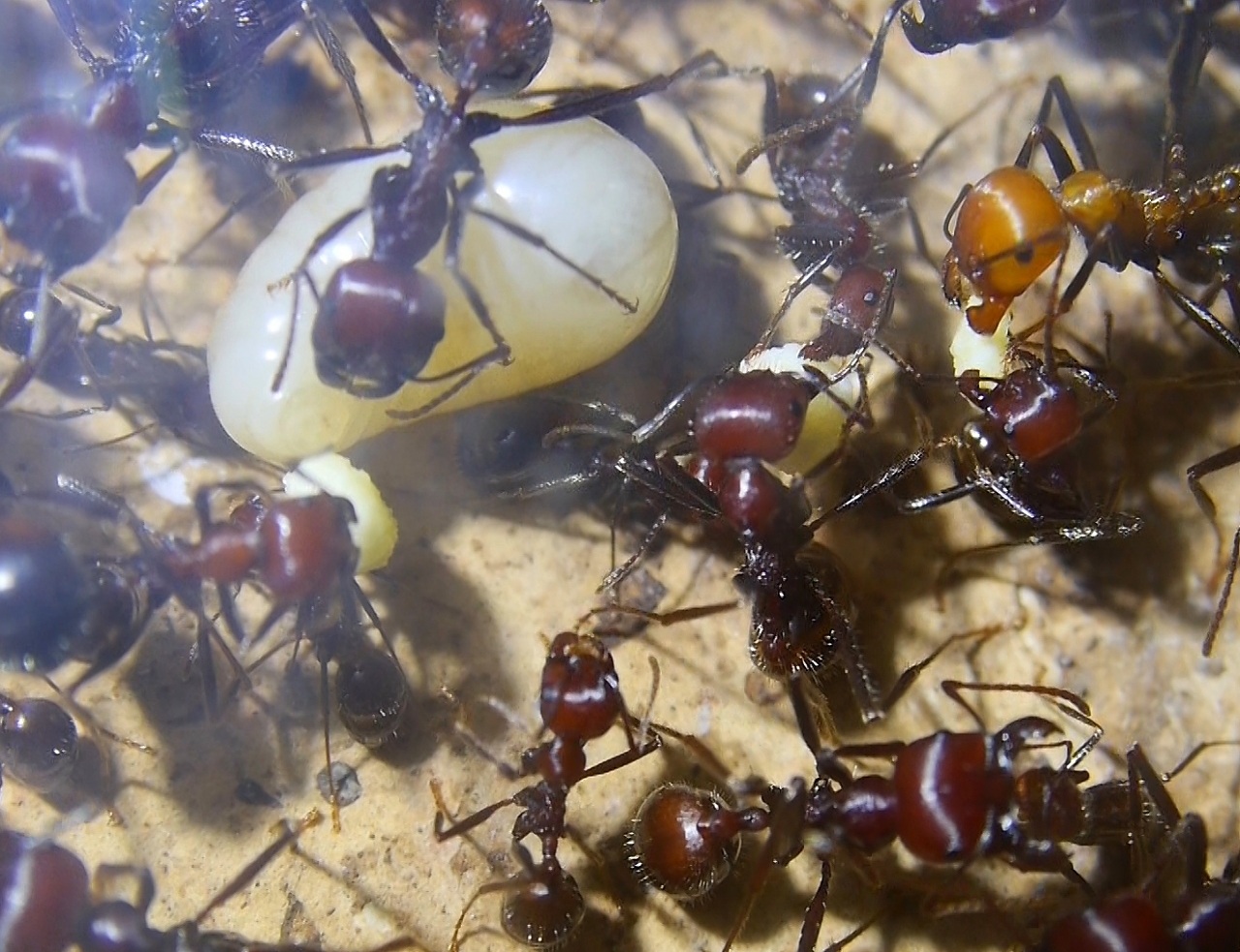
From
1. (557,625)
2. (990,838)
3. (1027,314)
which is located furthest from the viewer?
(1027,314)

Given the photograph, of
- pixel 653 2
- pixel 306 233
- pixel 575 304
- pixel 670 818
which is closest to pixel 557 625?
pixel 670 818

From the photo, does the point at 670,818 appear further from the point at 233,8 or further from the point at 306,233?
the point at 233,8

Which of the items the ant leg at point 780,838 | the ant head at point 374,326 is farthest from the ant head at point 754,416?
the ant leg at point 780,838

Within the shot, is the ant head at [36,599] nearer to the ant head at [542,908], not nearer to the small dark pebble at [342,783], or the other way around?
the small dark pebble at [342,783]

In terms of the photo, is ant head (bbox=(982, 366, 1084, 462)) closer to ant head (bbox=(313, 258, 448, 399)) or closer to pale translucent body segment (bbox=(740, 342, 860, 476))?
pale translucent body segment (bbox=(740, 342, 860, 476))

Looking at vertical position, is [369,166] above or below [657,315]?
above

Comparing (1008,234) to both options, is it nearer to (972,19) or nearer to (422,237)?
(972,19)

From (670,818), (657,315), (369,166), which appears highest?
(369,166)
